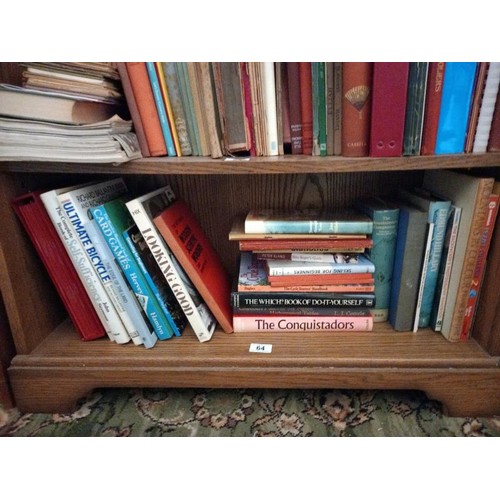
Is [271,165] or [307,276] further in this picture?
[307,276]

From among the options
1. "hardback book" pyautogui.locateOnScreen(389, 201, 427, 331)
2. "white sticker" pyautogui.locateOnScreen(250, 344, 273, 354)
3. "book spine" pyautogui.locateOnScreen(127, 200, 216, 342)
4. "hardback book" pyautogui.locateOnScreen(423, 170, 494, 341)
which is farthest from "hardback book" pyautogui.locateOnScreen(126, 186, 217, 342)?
"hardback book" pyautogui.locateOnScreen(423, 170, 494, 341)

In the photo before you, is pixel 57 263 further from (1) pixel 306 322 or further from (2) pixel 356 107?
(2) pixel 356 107

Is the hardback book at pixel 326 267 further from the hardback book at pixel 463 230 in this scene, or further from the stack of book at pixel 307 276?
the hardback book at pixel 463 230

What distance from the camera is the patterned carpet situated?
0.68 m

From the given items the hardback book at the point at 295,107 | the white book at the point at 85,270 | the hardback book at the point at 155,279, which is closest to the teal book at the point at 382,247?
the hardback book at the point at 295,107

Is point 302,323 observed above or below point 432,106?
below

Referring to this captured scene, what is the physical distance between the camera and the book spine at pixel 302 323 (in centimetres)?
78

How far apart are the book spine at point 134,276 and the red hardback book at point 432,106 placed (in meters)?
0.61

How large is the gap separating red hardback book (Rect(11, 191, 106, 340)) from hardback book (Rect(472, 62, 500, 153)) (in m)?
0.84

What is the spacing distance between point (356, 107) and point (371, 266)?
328mm

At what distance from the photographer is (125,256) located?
71 cm

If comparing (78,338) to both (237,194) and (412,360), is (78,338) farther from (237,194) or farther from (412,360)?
(412,360)

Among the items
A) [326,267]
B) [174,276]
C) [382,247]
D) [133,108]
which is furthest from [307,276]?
[133,108]

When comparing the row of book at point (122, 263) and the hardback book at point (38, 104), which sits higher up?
the hardback book at point (38, 104)
